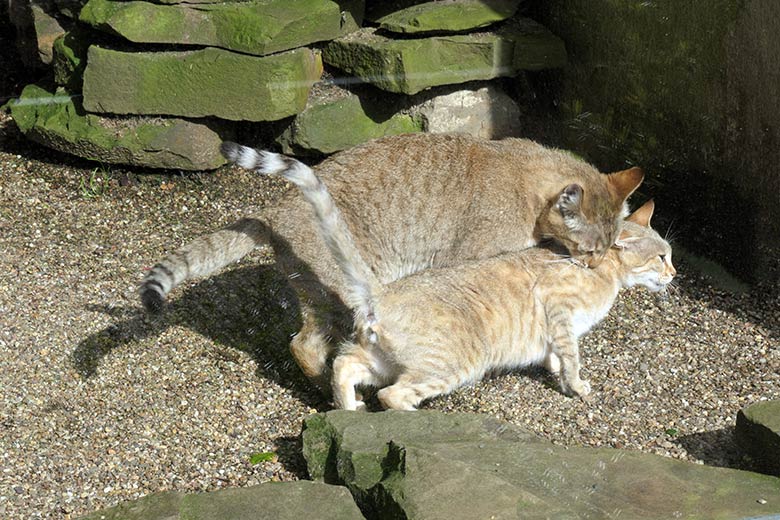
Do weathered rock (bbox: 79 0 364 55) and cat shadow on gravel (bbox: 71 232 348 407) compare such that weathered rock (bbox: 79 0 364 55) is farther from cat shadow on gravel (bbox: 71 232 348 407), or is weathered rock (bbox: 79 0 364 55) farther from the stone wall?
the stone wall

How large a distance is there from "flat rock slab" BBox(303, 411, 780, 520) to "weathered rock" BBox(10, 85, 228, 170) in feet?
12.0

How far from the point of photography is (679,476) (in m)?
4.83

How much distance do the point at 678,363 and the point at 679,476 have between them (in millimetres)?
1633

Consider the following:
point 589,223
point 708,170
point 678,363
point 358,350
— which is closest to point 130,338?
point 358,350

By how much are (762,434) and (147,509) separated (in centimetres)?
303

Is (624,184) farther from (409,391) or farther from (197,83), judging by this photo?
(197,83)

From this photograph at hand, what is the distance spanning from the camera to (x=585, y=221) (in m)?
6.35

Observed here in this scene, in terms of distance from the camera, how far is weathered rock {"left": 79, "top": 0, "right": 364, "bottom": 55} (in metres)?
7.87

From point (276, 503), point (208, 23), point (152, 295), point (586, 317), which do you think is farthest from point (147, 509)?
point (208, 23)

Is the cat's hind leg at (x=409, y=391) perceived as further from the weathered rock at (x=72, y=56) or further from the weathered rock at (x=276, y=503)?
the weathered rock at (x=72, y=56)

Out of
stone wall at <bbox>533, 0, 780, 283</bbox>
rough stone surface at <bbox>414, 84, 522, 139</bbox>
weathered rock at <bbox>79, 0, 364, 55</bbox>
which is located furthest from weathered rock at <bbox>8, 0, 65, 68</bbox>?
stone wall at <bbox>533, 0, 780, 283</bbox>

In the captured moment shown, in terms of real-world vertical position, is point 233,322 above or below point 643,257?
below

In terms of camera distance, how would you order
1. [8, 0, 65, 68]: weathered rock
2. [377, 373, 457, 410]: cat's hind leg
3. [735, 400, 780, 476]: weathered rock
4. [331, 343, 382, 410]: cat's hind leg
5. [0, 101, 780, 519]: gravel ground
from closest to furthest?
[735, 400, 780, 476]: weathered rock → [0, 101, 780, 519]: gravel ground → [377, 373, 457, 410]: cat's hind leg → [331, 343, 382, 410]: cat's hind leg → [8, 0, 65, 68]: weathered rock

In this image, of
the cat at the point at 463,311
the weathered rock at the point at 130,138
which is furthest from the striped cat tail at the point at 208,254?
the weathered rock at the point at 130,138
